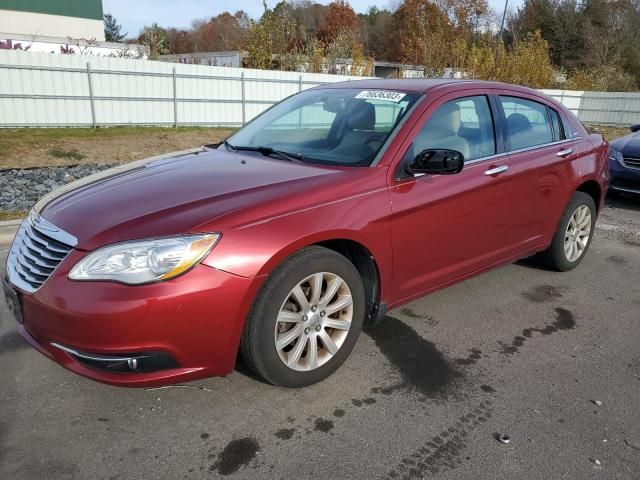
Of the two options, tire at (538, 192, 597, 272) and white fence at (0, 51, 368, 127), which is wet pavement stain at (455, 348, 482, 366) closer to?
tire at (538, 192, 597, 272)

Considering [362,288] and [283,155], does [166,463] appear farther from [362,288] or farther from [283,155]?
[283,155]

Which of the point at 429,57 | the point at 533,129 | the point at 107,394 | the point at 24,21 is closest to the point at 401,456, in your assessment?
the point at 107,394

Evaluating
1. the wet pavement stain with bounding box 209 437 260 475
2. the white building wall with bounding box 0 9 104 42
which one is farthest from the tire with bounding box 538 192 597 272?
the white building wall with bounding box 0 9 104 42

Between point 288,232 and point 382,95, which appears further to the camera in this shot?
point 382,95

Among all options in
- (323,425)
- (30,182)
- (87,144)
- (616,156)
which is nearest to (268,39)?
(87,144)

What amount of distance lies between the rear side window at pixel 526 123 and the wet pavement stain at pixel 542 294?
1.21 m

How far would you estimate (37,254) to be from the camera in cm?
268

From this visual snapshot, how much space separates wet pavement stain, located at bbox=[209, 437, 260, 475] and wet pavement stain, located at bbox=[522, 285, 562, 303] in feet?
9.01

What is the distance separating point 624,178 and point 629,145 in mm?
505

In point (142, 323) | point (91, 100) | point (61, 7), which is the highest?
point (61, 7)

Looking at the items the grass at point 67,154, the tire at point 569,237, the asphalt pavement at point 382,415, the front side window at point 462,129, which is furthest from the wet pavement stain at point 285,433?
the grass at point 67,154

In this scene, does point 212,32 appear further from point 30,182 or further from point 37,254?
point 37,254

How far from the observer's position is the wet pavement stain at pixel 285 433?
2.56m

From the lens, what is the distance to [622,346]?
3.56m
